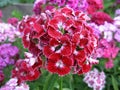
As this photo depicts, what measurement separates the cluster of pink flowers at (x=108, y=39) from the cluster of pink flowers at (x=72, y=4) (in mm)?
198

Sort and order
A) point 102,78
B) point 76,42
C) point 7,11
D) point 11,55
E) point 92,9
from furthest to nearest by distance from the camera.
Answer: point 7,11, point 92,9, point 102,78, point 11,55, point 76,42

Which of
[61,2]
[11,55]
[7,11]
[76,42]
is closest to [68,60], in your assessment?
[76,42]

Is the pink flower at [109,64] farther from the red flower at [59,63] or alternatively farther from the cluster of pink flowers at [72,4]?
the red flower at [59,63]

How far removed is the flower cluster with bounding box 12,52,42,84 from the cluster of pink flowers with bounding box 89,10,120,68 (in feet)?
2.22

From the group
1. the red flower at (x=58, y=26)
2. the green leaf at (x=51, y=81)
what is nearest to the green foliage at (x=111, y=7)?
the green leaf at (x=51, y=81)

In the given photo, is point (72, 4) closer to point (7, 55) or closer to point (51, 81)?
point (7, 55)

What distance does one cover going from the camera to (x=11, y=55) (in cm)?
300

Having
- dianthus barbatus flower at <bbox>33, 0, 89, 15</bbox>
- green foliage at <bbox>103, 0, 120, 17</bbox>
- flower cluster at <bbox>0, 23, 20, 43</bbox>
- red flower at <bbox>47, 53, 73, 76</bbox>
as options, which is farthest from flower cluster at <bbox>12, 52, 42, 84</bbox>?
green foliage at <bbox>103, 0, 120, 17</bbox>

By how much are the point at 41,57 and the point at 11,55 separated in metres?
0.65

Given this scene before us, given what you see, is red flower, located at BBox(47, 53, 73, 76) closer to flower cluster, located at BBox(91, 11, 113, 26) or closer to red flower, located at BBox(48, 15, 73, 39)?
red flower, located at BBox(48, 15, 73, 39)

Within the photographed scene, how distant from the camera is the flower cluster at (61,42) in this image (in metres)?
2.28

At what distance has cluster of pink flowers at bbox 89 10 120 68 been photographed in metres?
3.24

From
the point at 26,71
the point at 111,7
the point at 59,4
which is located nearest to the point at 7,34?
the point at 59,4

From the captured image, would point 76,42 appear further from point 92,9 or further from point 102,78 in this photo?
point 92,9
